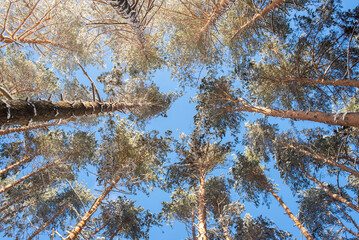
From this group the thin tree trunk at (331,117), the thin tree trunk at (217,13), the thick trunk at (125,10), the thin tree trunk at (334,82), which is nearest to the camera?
the thick trunk at (125,10)

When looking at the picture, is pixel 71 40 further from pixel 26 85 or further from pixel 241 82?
pixel 241 82

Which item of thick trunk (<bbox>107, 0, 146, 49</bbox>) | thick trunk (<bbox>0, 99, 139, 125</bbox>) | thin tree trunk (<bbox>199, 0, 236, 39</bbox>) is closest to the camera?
thick trunk (<bbox>0, 99, 139, 125</bbox>)

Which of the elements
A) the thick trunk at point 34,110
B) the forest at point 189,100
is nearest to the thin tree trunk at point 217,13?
the forest at point 189,100

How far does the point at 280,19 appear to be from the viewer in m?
8.22

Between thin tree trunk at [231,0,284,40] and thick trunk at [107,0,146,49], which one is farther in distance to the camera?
thin tree trunk at [231,0,284,40]

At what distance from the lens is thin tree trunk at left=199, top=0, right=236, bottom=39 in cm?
539

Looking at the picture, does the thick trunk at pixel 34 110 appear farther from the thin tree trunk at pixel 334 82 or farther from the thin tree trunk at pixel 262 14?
the thin tree trunk at pixel 334 82

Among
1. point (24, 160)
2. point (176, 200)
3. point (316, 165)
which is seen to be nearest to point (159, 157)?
point (176, 200)

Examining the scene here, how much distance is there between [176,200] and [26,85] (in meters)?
9.50

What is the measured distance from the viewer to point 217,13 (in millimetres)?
5898

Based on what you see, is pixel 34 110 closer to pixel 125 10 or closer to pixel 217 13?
pixel 125 10

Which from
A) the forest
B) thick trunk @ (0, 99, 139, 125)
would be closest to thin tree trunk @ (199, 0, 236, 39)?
the forest

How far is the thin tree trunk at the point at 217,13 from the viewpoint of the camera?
539 centimetres

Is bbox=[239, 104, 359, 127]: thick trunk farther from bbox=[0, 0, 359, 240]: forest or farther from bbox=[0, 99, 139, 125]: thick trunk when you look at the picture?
bbox=[0, 99, 139, 125]: thick trunk
